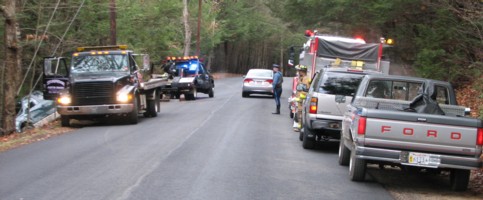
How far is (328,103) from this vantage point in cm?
1331

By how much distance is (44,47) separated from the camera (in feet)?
80.5

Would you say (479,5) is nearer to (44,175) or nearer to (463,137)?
(463,137)

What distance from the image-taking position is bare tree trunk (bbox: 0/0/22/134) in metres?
17.2

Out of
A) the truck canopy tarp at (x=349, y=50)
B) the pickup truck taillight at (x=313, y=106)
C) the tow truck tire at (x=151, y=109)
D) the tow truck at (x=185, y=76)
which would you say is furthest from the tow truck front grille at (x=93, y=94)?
the tow truck at (x=185, y=76)

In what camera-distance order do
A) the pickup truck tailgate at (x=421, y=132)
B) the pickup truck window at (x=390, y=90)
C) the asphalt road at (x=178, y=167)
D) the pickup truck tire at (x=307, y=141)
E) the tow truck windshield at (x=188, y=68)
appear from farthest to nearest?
the tow truck windshield at (x=188, y=68)
the pickup truck tire at (x=307, y=141)
the pickup truck window at (x=390, y=90)
the pickup truck tailgate at (x=421, y=132)
the asphalt road at (x=178, y=167)

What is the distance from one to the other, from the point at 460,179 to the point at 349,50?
10112 mm

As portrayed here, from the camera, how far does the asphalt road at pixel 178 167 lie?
28.3 ft

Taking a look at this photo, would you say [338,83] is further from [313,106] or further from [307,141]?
[307,141]

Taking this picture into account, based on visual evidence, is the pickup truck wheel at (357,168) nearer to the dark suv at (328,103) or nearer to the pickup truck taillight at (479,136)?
the pickup truck taillight at (479,136)

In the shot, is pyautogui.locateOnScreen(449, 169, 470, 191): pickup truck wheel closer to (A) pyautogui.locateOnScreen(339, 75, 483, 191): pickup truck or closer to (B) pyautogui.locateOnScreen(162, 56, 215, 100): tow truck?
(A) pyautogui.locateOnScreen(339, 75, 483, 191): pickup truck

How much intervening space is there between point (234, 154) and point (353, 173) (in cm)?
318

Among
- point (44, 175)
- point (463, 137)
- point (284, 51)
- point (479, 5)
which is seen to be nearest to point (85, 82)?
point (44, 175)

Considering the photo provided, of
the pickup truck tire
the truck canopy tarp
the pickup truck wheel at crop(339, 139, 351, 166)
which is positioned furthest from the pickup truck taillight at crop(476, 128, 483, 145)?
the truck canopy tarp

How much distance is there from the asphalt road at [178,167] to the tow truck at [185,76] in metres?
13.4
